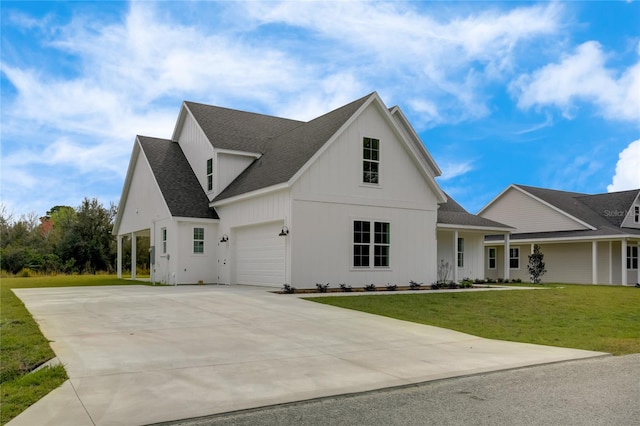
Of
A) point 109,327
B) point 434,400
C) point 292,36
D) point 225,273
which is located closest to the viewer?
point 434,400

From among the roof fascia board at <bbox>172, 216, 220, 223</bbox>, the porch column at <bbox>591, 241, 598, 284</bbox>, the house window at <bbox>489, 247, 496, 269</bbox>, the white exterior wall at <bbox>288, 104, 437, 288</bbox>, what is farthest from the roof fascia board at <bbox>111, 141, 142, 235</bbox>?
the porch column at <bbox>591, 241, 598, 284</bbox>

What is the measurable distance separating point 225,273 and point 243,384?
1634cm

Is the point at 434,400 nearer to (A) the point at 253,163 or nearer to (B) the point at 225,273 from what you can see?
(B) the point at 225,273

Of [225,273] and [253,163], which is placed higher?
[253,163]

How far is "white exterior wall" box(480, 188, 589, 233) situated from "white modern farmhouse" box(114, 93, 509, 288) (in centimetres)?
965

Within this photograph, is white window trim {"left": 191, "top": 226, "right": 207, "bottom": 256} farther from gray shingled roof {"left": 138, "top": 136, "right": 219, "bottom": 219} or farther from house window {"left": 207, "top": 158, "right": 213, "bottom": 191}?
house window {"left": 207, "top": 158, "right": 213, "bottom": 191}

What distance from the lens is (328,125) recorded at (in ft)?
67.4

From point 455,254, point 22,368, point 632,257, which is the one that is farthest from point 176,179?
point 632,257

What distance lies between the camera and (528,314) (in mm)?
14398

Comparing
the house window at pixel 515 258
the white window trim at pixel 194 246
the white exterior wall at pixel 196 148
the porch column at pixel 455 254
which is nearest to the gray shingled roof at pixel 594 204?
the house window at pixel 515 258

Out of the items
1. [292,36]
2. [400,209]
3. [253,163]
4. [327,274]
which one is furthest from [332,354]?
[253,163]

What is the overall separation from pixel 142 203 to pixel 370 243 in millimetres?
12554

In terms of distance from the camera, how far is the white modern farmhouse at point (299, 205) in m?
19.0

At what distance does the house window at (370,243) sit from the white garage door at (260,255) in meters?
2.71
